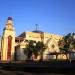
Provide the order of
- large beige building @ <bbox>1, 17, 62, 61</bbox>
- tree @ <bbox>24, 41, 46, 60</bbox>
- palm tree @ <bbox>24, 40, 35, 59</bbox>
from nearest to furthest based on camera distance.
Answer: tree @ <bbox>24, 41, 46, 60</bbox> < palm tree @ <bbox>24, 40, 35, 59</bbox> < large beige building @ <bbox>1, 17, 62, 61</bbox>

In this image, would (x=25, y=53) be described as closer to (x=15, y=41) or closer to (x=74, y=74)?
(x=15, y=41)

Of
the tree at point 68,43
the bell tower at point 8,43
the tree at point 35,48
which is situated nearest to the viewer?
the tree at point 68,43

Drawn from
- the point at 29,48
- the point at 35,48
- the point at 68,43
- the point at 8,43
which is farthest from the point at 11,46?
the point at 68,43

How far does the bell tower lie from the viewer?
8738cm

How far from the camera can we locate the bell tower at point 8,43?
87.4m

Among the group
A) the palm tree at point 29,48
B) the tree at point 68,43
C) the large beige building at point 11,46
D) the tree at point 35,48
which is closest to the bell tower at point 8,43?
the large beige building at point 11,46

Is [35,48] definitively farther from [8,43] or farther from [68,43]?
[8,43]

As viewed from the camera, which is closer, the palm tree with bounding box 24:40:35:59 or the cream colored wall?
the palm tree with bounding box 24:40:35:59

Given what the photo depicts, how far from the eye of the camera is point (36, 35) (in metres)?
102

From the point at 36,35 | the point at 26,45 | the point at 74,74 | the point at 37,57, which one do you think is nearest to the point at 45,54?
the point at 37,57

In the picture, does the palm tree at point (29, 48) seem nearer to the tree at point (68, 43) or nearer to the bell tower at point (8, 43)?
the bell tower at point (8, 43)

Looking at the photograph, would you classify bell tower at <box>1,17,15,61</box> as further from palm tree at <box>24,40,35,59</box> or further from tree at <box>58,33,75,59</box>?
tree at <box>58,33,75,59</box>

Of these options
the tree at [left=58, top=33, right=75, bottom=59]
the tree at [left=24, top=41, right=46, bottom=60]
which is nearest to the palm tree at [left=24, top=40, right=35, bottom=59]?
the tree at [left=24, top=41, right=46, bottom=60]

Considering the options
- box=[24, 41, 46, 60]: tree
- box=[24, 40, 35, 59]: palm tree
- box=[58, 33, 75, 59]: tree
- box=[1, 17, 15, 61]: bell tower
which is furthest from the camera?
box=[1, 17, 15, 61]: bell tower
